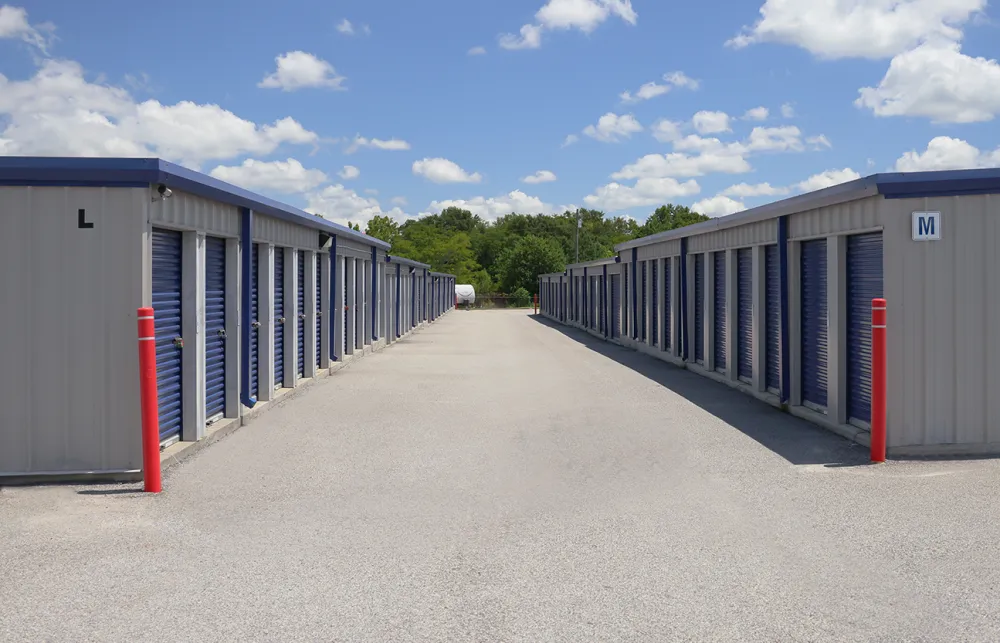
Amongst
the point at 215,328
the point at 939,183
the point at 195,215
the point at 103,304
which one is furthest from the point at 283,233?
the point at 939,183

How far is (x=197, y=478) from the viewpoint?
8.00 metres

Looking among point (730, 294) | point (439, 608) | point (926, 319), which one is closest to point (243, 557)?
point (439, 608)

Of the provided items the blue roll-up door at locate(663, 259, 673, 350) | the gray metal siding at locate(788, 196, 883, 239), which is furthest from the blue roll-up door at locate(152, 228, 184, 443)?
the blue roll-up door at locate(663, 259, 673, 350)

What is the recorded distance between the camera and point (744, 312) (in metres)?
14.8

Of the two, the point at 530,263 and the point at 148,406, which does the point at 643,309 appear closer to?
the point at 148,406

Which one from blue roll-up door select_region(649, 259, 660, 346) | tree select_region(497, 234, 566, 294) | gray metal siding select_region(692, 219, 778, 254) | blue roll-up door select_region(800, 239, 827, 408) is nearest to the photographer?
blue roll-up door select_region(800, 239, 827, 408)

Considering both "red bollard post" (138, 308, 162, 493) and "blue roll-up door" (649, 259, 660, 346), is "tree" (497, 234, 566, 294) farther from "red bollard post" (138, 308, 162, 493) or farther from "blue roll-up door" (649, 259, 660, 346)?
"red bollard post" (138, 308, 162, 493)

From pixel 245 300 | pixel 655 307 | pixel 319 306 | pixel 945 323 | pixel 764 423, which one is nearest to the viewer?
pixel 945 323

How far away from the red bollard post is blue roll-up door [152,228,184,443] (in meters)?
1.14

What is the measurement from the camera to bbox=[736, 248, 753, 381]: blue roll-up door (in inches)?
569

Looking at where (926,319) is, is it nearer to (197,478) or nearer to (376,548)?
(376,548)

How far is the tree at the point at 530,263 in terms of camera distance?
3396 inches

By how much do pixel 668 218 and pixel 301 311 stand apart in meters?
97.6

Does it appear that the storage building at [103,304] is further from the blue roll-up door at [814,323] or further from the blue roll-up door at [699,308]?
the blue roll-up door at [699,308]
